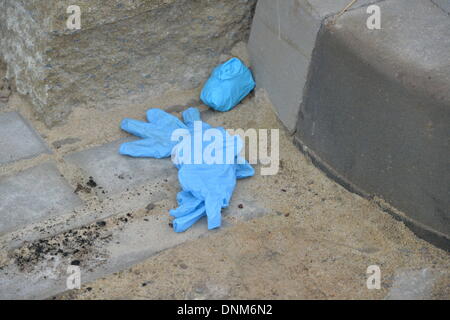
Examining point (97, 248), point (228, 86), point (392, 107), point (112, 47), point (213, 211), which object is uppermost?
point (392, 107)

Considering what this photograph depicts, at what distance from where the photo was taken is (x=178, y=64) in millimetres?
→ 5195

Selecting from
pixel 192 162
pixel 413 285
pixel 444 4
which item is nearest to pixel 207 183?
pixel 192 162

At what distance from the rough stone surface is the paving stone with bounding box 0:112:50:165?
0.16 m

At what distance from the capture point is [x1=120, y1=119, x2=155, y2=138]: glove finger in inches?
191

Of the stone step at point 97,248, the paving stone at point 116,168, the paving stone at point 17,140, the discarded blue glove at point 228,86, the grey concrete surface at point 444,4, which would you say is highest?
the grey concrete surface at point 444,4

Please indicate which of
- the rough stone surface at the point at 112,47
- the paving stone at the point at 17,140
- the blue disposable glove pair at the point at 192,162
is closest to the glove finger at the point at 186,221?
the blue disposable glove pair at the point at 192,162

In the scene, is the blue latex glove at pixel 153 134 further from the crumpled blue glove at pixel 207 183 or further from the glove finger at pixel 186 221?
the glove finger at pixel 186 221

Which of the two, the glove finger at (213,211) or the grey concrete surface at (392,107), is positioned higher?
the grey concrete surface at (392,107)

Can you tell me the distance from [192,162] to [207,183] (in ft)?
0.66

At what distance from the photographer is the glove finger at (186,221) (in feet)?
13.6

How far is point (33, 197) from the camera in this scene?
4.39m

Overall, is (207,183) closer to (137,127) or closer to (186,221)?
(186,221)

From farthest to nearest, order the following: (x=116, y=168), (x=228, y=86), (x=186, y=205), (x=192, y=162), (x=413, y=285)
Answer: (x=228, y=86), (x=116, y=168), (x=192, y=162), (x=186, y=205), (x=413, y=285)
